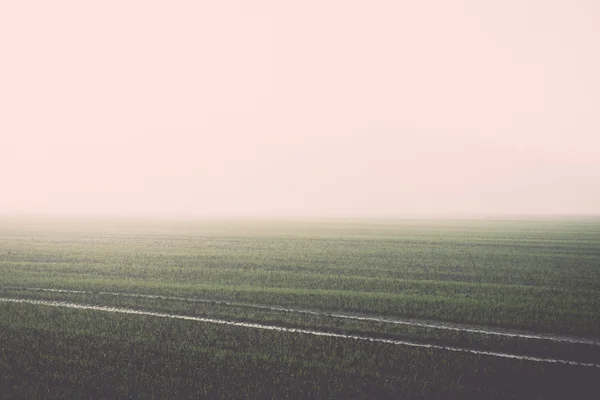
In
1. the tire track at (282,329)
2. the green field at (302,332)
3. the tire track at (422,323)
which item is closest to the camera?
the green field at (302,332)

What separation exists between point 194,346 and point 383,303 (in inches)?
299

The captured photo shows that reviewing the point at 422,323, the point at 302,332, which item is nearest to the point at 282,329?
the point at 302,332

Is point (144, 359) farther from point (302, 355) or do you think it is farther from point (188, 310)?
point (188, 310)

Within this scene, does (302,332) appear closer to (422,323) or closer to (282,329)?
(282,329)

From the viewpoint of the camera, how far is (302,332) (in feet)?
44.0

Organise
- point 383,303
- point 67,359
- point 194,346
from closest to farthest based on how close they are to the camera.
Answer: point 67,359 < point 194,346 < point 383,303

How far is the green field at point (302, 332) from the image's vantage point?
9.89m

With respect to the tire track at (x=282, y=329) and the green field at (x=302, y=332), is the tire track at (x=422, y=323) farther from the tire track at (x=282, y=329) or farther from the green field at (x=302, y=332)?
the tire track at (x=282, y=329)

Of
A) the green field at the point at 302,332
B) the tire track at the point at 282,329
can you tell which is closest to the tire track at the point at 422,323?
the green field at the point at 302,332

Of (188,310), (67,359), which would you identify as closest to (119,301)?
(188,310)

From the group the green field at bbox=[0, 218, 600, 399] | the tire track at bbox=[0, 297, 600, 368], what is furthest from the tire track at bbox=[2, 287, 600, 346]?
the tire track at bbox=[0, 297, 600, 368]

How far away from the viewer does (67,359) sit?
11000mm

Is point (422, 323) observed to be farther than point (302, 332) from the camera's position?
Yes

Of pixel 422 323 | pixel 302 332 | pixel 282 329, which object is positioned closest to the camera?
pixel 302 332
